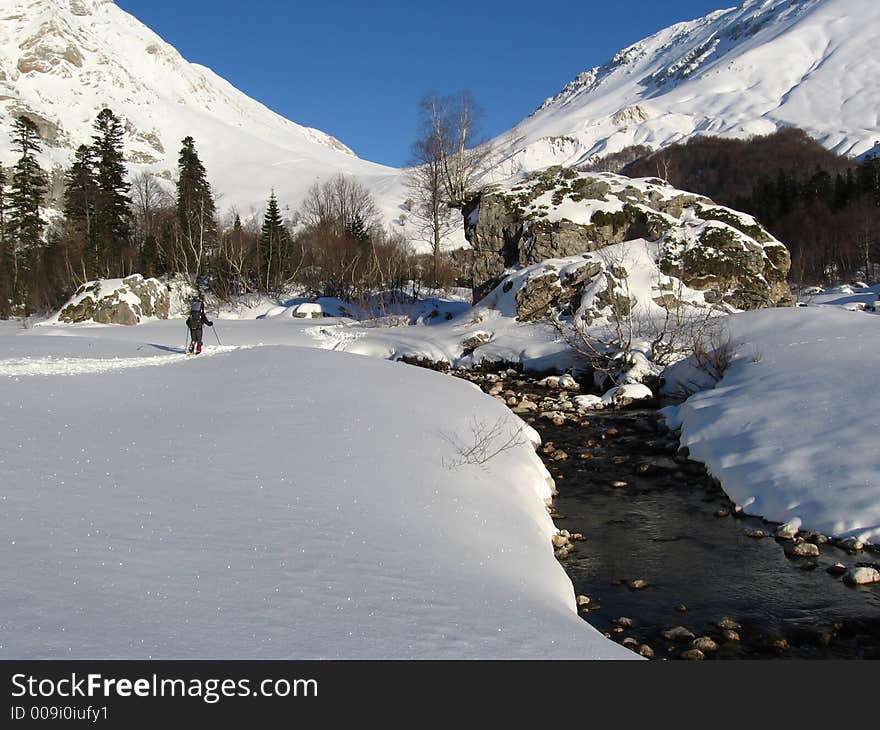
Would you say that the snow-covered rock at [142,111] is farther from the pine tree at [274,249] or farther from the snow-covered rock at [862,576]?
the snow-covered rock at [862,576]

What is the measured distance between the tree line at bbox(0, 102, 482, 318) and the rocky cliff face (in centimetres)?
953

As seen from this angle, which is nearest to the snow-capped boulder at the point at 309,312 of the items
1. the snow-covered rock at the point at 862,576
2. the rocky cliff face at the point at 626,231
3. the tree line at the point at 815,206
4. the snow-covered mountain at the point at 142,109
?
the rocky cliff face at the point at 626,231

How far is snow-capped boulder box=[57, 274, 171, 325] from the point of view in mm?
29031

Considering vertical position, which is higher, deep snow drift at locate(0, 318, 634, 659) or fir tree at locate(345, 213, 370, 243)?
fir tree at locate(345, 213, 370, 243)

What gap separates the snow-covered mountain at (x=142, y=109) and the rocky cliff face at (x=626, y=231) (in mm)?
69456

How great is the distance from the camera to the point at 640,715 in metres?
3.43

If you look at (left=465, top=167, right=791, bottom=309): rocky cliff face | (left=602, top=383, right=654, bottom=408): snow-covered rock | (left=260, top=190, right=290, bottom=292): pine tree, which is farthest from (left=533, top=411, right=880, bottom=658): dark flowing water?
(left=260, top=190, right=290, bottom=292): pine tree

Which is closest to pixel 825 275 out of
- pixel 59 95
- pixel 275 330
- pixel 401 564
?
pixel 275 330

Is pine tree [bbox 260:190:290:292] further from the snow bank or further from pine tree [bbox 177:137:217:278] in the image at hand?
the snow bank

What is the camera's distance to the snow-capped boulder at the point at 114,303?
95.2 ft

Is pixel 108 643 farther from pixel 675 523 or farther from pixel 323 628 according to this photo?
pixel 675 523

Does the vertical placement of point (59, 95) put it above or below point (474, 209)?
above

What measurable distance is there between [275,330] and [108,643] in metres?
24.8

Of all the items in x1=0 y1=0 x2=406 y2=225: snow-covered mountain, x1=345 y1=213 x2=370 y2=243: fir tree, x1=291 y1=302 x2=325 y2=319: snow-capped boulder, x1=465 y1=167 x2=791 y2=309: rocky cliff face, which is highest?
x1=0 y1=0 x2=406 y2=225: snow-covered mountain
